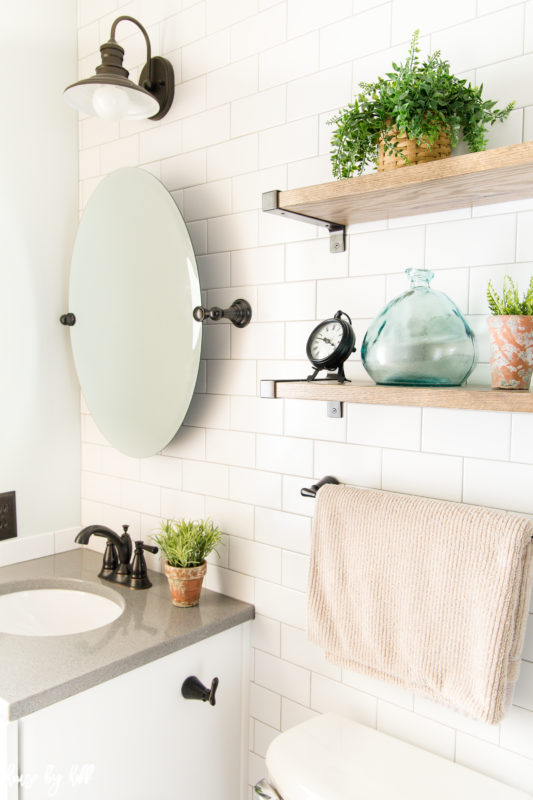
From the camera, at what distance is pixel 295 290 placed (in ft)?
4.59

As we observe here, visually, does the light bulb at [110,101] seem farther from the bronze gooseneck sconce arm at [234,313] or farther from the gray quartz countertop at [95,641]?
the gray quartz countertop at [95,641]

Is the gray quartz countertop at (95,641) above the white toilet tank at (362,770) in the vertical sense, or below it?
above

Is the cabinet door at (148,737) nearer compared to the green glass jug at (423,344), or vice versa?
the green glass jug at (423,344)

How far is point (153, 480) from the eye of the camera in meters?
1.72

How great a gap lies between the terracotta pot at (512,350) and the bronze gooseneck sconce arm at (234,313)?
636 millimetres

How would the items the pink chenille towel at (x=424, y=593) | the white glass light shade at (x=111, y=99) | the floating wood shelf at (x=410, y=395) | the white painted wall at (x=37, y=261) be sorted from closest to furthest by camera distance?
the floating wood shelf at (x=410, y=395)
the pink chenille towel at (x=424, y=593)
the white glass light shade at (x=111, y=99)
the white painted wall at (x=37, y=261)

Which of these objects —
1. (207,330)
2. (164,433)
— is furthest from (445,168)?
(164,433)

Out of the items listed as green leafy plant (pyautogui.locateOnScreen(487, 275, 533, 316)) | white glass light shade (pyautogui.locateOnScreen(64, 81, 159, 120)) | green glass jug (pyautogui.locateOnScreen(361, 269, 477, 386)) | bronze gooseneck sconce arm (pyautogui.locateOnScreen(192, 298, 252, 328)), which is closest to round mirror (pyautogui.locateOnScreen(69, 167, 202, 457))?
bronze gooseneck sconce arm (pyautogui.locateOnScreen(192, 298, 252, 328))

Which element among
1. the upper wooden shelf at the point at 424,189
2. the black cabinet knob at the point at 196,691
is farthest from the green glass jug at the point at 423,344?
the black cabinet knob at the point at 196,691

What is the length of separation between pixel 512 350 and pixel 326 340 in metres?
0.34

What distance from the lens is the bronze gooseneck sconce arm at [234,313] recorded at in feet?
4.75

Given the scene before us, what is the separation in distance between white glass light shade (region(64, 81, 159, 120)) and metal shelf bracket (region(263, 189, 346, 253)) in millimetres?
442

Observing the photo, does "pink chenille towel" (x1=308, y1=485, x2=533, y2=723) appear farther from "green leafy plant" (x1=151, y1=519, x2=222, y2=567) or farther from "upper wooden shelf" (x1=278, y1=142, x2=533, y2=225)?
"upper wooden shelf" (x1=278, y1=142, x2=533, y2=225)

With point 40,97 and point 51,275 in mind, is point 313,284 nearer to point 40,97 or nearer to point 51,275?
point 51,275
